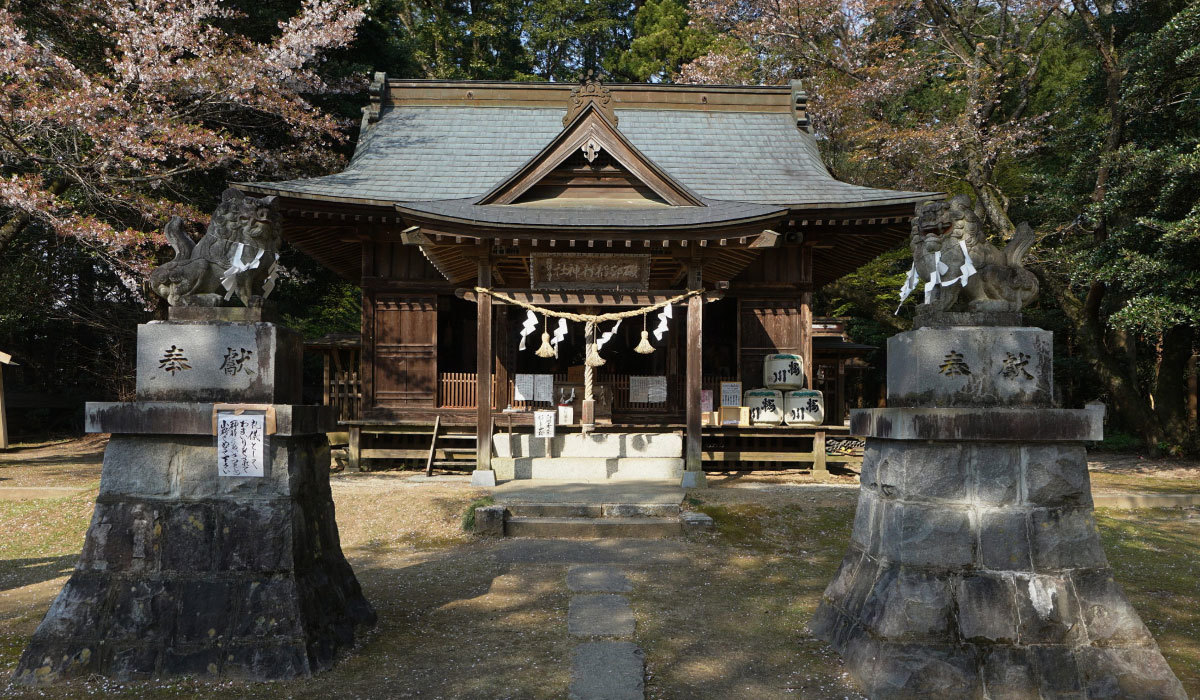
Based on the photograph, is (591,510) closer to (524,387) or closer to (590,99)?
(524,387)

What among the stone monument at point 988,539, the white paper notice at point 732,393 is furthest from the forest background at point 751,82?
the stone monument at point 988,539

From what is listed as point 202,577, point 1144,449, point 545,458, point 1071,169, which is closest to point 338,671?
point 202,577

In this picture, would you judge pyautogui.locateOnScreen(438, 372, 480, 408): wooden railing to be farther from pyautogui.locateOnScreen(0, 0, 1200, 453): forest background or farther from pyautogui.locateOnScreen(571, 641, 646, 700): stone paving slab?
pyautogui.locateOnScreen(571, 641, 646, 700): stone paving slab

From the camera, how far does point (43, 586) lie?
683 centimetres

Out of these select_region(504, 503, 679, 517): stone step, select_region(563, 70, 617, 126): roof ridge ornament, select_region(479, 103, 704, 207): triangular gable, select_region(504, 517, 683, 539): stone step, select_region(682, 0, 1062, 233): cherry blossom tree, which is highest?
select_region(682, 0, 1062, 233): cherry blossom tree

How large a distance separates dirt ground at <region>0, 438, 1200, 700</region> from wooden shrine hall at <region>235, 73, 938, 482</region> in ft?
7.91

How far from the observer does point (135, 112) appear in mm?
13852

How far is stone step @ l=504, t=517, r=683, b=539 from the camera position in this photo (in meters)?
9.05

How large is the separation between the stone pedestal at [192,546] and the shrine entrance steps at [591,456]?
23.6ft

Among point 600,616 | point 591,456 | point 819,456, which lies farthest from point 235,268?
point 819,456

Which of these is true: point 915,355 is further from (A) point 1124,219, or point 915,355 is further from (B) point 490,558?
(A) point 1124,219

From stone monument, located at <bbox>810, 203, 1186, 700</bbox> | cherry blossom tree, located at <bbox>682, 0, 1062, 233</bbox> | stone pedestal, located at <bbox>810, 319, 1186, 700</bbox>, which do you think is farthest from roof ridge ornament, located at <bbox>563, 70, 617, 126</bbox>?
cherry blossom tree, located at <bbox>682, 0, 1062, 233</bbox>

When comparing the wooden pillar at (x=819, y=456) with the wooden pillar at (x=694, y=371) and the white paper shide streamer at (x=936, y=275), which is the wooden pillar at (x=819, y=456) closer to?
the wooden pillar at (x=694, y=371)

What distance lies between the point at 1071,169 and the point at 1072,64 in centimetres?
1256
